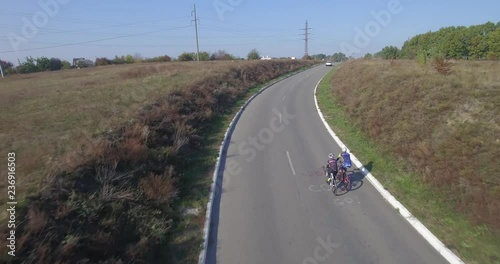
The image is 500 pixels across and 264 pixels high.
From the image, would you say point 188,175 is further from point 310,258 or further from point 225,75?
point 225,75

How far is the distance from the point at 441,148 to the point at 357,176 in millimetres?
3443

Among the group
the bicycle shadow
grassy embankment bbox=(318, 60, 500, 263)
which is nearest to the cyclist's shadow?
the bicycle shadow

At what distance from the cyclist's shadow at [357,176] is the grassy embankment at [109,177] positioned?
616 cm

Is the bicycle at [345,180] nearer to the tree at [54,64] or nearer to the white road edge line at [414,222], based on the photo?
the white road edge line at [414,222]

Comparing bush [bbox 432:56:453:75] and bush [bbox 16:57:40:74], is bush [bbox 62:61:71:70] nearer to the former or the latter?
bush [bbox 16:57:40:74]

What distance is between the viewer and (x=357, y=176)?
1363 centimetres

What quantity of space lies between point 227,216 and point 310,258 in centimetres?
352

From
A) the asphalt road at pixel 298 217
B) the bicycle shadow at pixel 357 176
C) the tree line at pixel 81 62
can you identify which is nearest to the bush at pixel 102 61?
the tree line at pixel 81 62

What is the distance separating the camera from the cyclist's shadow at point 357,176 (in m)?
12.8

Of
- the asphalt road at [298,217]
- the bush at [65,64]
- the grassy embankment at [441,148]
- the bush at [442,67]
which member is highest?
the bush at [65,64]

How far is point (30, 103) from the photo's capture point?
22438 millimetres

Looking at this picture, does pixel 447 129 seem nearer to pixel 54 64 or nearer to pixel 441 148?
pixel 441 148

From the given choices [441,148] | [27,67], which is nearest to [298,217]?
[441,148]

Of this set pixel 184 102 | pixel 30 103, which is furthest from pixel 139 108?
pixel 30 103
